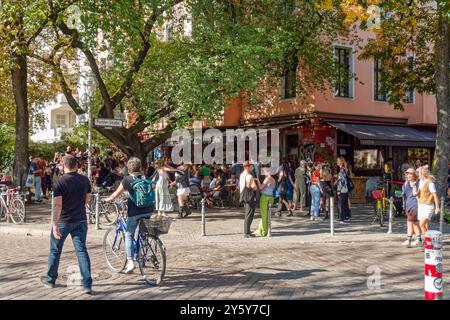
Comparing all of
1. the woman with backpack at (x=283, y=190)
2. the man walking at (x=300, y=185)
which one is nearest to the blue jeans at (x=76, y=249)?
→ the woman with backpack at (x=283, y=190)

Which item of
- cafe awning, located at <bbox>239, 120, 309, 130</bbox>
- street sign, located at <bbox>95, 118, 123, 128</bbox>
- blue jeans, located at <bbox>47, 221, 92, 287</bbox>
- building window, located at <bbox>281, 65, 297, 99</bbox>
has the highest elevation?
building window, located at <bbox>281, 65, 297, 99</bbox>

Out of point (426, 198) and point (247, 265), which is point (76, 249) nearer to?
point (247, 265)

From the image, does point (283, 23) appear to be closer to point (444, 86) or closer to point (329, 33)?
point (329, 33)

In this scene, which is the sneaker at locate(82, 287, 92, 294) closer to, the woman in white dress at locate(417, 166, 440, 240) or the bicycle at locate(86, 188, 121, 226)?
the woman in white dress at locate(417, 166, 440, 240)

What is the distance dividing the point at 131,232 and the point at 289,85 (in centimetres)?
1755

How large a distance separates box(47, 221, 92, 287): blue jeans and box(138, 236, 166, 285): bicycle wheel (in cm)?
82

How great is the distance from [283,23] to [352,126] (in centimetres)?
670

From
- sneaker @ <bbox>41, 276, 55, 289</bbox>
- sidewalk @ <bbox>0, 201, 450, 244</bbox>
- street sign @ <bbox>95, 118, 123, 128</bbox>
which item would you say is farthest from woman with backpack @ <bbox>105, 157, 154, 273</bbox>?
street sign @ <bbox>95, 118, 123, 128</bbox>

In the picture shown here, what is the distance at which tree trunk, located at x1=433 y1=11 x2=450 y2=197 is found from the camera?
15.0m

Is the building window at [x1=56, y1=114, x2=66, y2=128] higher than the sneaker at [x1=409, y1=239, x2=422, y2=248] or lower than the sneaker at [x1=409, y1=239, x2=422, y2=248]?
higher

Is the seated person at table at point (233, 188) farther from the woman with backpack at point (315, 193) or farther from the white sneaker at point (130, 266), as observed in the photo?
the white sneaker at point (130, 266)

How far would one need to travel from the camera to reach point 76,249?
6902 millimetres

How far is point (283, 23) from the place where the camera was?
18.2 metres
